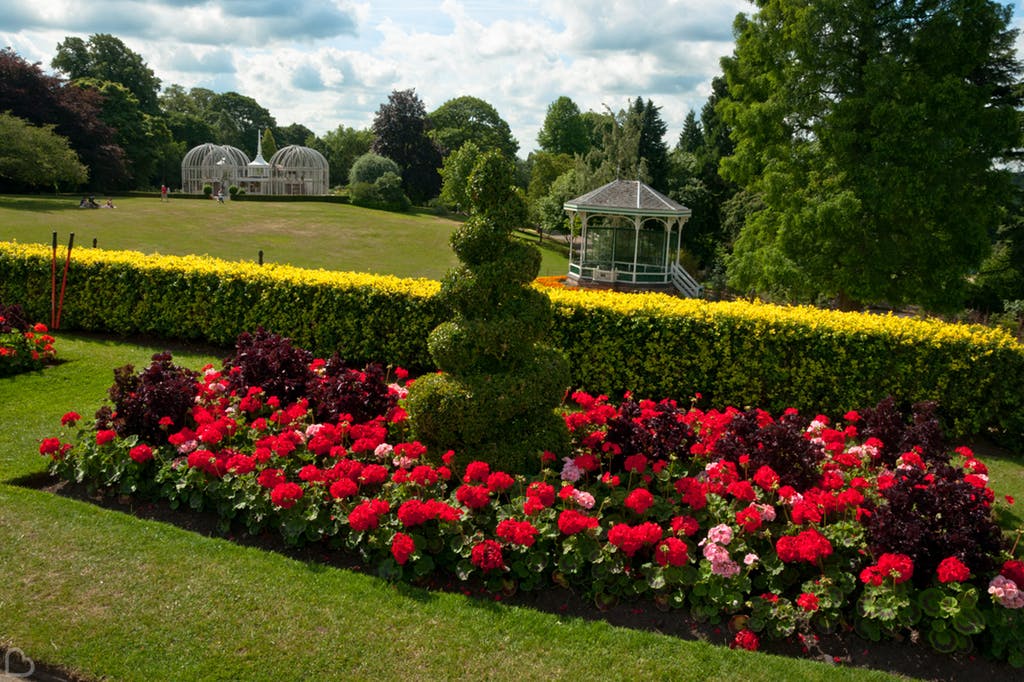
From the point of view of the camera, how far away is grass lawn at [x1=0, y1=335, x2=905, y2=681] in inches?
168

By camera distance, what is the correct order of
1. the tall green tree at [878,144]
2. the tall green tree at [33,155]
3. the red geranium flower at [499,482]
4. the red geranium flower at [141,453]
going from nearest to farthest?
the red geranium flower at [499,482]
the red geranium flower at [141,453]
the tall green tree at [878,144]
the tall green tree at [33,155]

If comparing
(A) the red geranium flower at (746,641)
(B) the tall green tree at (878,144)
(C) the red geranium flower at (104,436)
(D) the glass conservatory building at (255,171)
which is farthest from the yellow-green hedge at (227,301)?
(D) the glass conservatory building at (255,171)

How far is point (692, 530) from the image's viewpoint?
521 cm

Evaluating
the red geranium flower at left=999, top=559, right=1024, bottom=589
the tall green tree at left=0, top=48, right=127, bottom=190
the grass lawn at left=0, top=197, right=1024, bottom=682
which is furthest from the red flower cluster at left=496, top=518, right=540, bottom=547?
the tall green tree at left=0, top=48, right=127, bottom=190

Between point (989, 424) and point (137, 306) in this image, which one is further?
point (137, 306)

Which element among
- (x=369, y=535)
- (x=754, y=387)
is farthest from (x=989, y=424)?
(x=369, y=535)

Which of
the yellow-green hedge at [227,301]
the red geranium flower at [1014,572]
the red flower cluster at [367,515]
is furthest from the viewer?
the yellow-green hedge at [227,301]

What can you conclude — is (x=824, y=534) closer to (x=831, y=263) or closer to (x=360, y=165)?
(x=831, y=263)

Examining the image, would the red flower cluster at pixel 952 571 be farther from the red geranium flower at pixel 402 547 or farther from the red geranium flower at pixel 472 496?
the red geranium flower at pixel 402 547

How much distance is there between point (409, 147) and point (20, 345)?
5354 cm

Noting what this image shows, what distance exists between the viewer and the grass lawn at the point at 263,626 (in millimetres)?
4262

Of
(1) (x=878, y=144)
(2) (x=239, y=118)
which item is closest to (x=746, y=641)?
(1) (x=878, y=144)

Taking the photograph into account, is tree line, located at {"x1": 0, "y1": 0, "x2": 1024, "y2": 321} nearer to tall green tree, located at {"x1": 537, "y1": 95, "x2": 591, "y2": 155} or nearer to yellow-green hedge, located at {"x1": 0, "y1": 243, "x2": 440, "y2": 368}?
yellow-green hedge, located at {"x1": 0, "y1": 243, "x2": 440, "y2": 368}

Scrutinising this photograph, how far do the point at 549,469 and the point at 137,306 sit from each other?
31.5 ft
